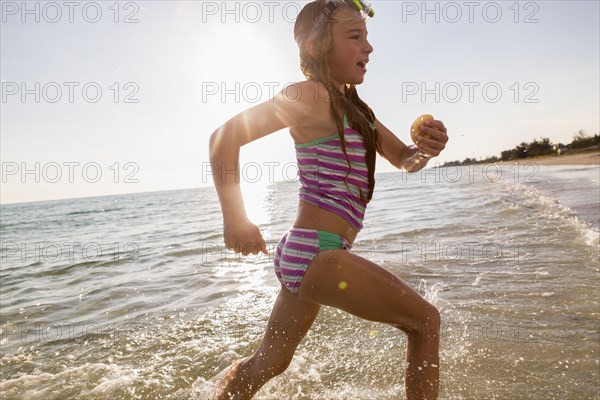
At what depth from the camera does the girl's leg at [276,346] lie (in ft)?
7.86

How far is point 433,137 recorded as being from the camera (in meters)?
2.32

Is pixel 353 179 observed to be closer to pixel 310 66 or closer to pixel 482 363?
pixel 310 66

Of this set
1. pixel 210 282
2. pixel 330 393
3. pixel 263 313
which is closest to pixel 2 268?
pixel 210 282

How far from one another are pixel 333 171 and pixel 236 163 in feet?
1.74

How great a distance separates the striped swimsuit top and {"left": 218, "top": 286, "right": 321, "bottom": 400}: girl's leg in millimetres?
561

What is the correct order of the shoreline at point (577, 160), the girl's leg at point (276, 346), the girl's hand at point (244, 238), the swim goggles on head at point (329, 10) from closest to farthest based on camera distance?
the girl's hand at point (244, 238)
the swim goggles on head at point (329, 10)
the girl's leg at point (276, 346)
the shoreline at point (577, 160)

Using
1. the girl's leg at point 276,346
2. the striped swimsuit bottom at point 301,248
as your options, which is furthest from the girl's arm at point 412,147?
the girl's leg at point 276,346

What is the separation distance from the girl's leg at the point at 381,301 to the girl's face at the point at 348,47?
3.08 feet

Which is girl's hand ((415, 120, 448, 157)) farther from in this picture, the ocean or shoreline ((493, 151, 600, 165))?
shoreline ((493, 151, 600, 165))

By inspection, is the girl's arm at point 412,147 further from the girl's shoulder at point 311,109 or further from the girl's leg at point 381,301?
the girl's leg at point 381,301

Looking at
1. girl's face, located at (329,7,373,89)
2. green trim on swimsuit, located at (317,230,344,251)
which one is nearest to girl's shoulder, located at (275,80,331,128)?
girl's face, located at (329,7,373,89)

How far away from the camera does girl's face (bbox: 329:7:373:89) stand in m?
2.24

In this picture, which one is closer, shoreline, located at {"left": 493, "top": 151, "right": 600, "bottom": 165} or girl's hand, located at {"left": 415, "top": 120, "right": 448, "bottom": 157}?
girl's hand, located at {"left": 415, "top": 120, "right": 448, "bottom": 157}

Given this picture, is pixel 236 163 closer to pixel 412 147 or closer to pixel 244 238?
pixel 244 238
